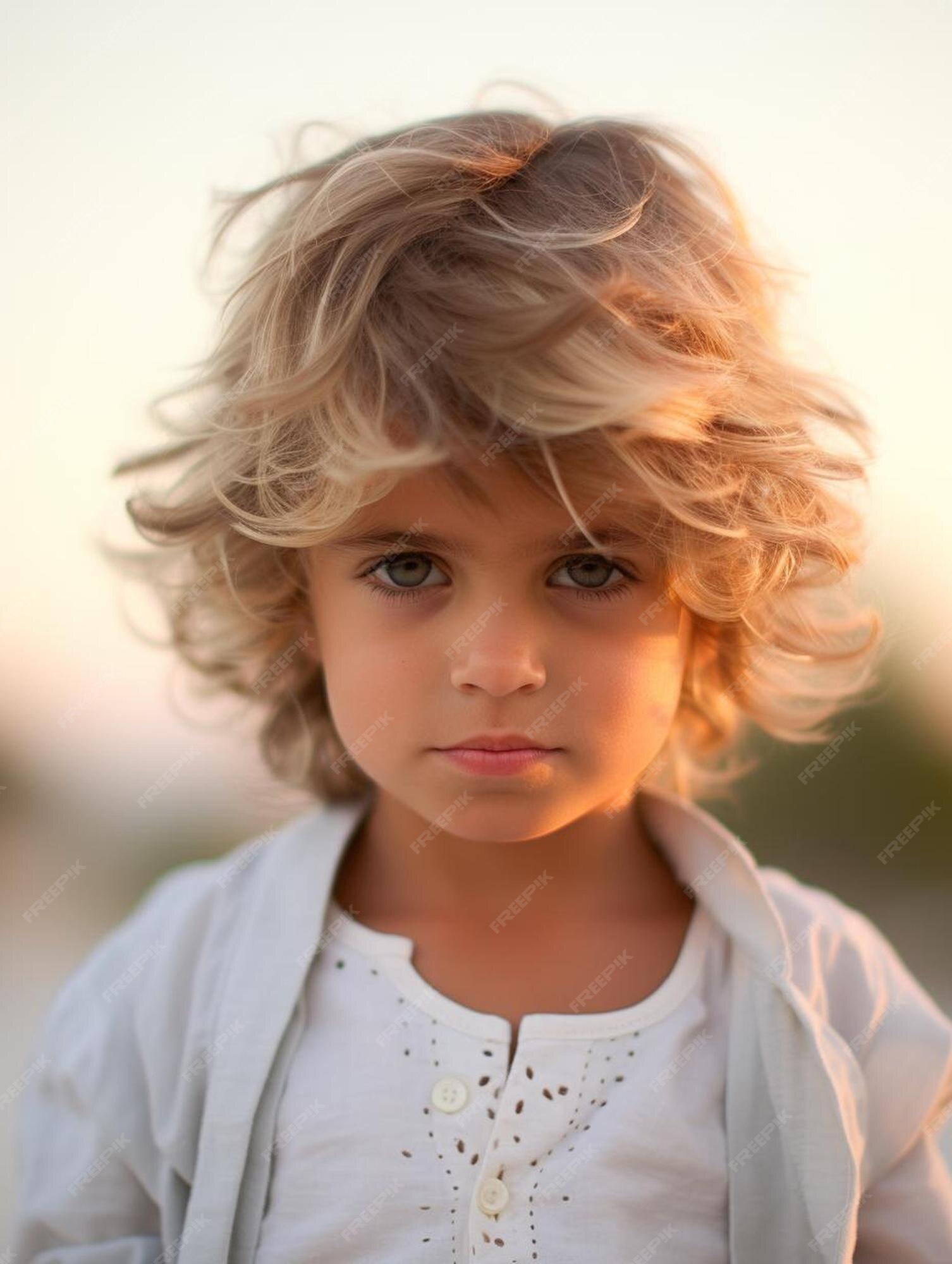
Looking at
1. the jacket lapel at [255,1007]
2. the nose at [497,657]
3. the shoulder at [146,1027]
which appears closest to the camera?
the nose at [497,657]

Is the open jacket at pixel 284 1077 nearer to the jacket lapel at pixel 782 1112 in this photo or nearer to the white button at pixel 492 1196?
the jacket lapel at pixel 782 1112

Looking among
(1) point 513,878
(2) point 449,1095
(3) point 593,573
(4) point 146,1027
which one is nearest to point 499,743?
(3) point 593,573

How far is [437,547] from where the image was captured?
157 centimetres

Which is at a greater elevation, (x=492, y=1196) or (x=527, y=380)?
(x=527, y=380)

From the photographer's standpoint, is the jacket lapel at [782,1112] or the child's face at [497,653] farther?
the jacket lapel at [782,1112]

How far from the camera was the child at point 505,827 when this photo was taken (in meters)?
1.55

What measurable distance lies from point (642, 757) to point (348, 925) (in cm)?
56

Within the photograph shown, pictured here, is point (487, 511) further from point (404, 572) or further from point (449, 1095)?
point (449, 1095)

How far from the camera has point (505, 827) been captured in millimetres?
1652

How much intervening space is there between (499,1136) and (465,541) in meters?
0.82

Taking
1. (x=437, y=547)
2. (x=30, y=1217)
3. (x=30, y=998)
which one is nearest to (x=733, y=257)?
(x=437, y=547)

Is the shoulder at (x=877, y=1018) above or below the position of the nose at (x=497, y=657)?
below

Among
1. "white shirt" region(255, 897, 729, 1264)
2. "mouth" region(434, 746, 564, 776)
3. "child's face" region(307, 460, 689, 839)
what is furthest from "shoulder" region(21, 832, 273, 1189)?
"mouth" region(434, 746, 564, 776)

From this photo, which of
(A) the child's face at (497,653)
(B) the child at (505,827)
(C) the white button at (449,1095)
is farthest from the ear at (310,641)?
(C) the white button at (449,1095)
